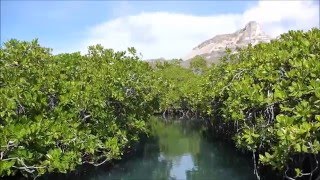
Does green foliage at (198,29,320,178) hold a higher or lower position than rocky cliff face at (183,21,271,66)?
lower

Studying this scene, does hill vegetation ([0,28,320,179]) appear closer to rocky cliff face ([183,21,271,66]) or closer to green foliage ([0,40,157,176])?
green foliage ([0,40,157,176])

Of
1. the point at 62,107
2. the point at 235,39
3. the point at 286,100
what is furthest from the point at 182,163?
the point at 235,39

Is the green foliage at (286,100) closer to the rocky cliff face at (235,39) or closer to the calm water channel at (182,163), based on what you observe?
the calm water channel at (182,163)

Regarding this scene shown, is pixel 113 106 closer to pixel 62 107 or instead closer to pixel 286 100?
pixel 62 107

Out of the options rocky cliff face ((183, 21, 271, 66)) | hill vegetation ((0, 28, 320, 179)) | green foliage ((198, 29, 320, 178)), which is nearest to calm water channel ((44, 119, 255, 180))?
hill vegetation ((0, 28, 320, 179))

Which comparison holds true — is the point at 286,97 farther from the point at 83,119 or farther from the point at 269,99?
the point at 83,119

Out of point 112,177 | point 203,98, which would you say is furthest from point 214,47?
point 112,177

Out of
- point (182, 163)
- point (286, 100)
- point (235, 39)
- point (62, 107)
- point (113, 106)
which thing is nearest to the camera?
point (286, 100)

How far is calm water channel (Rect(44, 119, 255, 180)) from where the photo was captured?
15604mm

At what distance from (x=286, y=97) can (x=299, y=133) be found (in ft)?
5.74

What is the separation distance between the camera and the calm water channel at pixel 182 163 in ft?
51.2

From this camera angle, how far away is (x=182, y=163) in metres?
19.1

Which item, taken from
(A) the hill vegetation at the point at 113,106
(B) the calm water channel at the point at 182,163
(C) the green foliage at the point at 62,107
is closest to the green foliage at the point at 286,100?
(A) the hill vegetation at the point at 113,106

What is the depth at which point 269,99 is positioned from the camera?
8.98 metres
